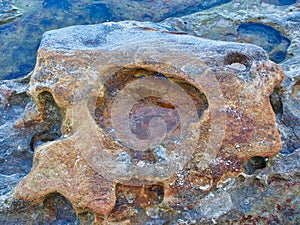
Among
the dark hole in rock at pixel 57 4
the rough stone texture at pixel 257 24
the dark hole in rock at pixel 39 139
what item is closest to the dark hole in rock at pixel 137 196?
the dark hole in rock at pixel 39 139

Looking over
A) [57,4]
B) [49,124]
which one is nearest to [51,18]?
[57,4]

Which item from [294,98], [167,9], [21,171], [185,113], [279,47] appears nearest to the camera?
[185,113]

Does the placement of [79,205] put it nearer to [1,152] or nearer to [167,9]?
[1,152]

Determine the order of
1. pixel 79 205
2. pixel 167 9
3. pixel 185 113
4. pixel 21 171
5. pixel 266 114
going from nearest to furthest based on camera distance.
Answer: pixel 79 205
pixel 266 114
pixel 185 113
pixel 21 171
pixel 167 9

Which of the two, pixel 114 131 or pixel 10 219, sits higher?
pixel 114 131

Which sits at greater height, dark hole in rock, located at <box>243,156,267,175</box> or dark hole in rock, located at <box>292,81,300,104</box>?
dark hole in rock, located at <box>292,81,300,104</box>

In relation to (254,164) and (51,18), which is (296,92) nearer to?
(254,164)

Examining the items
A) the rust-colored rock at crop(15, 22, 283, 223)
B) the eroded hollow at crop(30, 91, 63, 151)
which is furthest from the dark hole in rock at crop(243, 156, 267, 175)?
the eroded hollow at crop(30, 91, 63, 151)

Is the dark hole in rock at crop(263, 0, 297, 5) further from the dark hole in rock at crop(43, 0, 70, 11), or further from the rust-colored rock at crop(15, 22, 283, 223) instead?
the dark hole in rock at crop(43, 0, 70, 11)

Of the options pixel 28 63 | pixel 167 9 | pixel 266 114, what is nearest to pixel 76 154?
pixel 266 114
